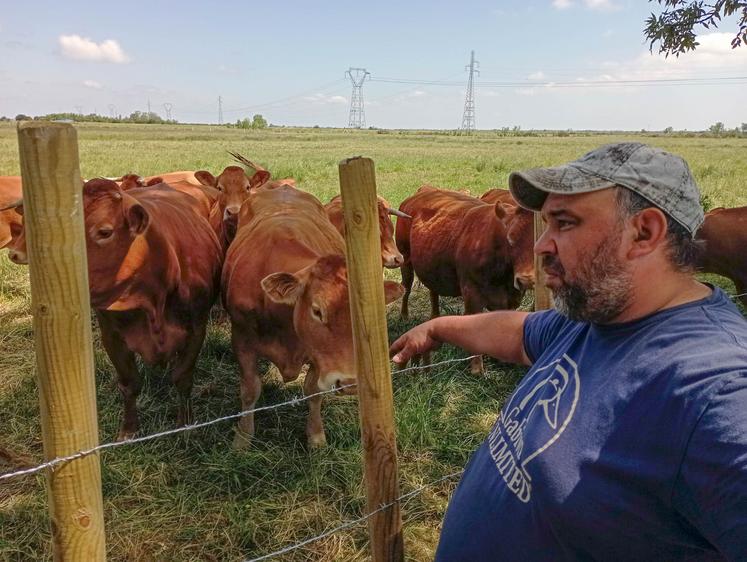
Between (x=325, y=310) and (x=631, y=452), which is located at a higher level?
(x=631, y=452)

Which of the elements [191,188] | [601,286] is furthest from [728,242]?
[191,188]

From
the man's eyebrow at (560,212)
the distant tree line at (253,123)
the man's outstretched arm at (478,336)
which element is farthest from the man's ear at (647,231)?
the distant tree line at (253,123)

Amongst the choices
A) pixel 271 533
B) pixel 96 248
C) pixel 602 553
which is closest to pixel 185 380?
pixel 96 248

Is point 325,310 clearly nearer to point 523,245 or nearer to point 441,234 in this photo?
point 523,245

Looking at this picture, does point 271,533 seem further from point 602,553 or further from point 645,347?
point 645,347

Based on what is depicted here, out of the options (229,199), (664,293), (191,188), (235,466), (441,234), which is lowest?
(235,466)

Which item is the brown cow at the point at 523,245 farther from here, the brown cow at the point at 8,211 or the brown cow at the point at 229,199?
the brown cow at the point at 8,211

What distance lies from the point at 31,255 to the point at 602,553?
5.45ft

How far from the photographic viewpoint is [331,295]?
344 cm

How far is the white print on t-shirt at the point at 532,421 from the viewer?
1.67 metres

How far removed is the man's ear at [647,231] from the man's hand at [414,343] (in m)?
1.09

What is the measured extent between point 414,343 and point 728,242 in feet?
Answer: 17.5

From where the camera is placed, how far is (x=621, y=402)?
1.50m

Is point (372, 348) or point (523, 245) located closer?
point (372, 348)
